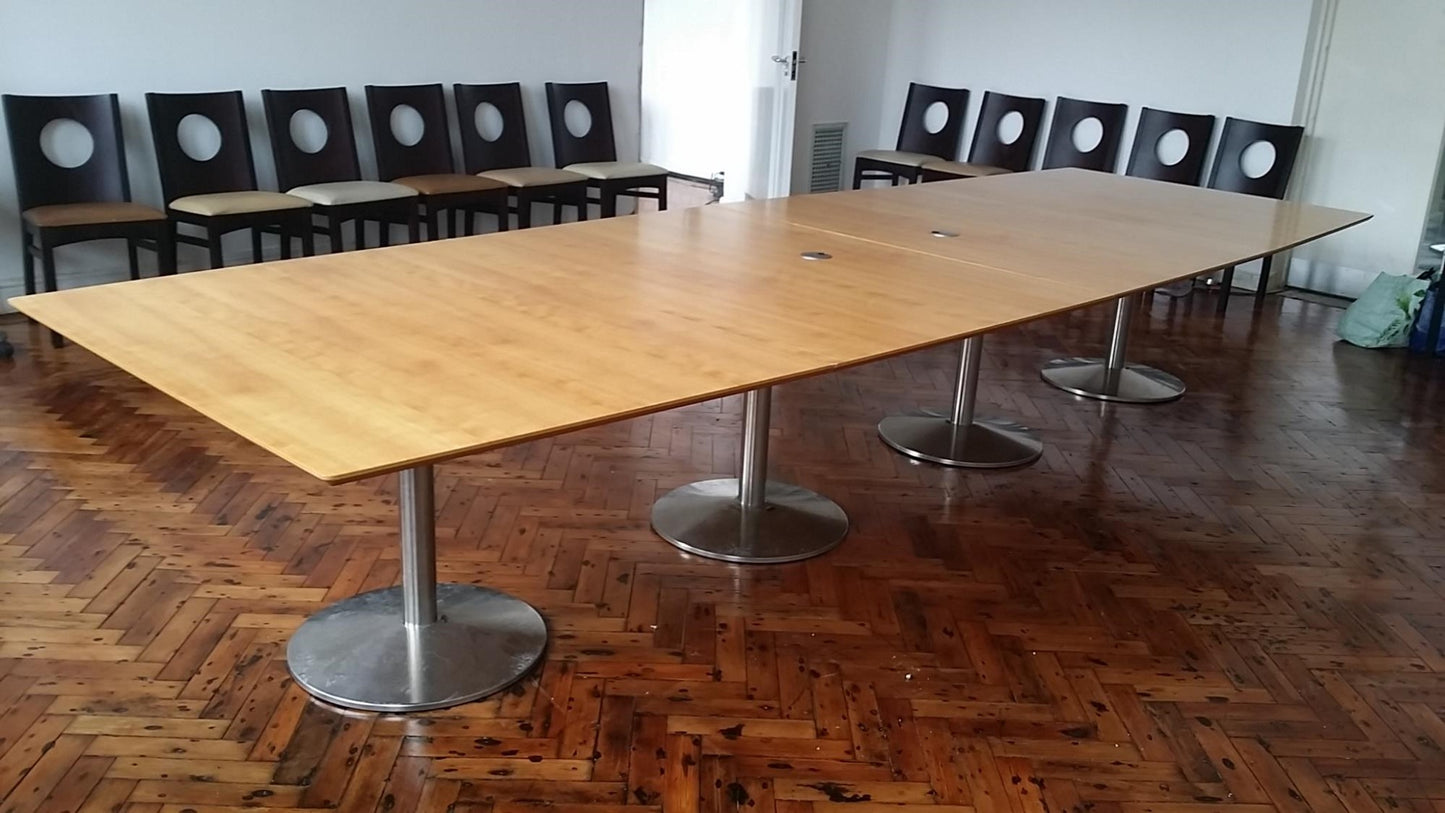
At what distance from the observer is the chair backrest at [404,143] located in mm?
5656

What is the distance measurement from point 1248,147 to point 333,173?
14.4ft

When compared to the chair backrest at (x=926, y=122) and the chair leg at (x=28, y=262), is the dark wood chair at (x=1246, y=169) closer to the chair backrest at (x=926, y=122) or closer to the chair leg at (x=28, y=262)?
the chair backrest at (x=926, y=122)

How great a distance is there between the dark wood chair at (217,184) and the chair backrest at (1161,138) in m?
4.14

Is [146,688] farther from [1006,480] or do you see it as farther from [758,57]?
[758,57]

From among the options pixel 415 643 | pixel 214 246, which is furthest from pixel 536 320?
pixel 214 246

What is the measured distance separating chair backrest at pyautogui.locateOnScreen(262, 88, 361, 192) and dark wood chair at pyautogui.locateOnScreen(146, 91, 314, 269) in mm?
120

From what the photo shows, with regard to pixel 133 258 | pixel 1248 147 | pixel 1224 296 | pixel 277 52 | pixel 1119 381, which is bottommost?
pixel 1119 381

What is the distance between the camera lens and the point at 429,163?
19.1 feet

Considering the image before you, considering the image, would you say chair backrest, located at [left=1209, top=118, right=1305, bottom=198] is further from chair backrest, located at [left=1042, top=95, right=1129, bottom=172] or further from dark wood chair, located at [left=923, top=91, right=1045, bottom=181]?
dark wood chair, located at [left=923, top=91, right=1045, bottom=181]

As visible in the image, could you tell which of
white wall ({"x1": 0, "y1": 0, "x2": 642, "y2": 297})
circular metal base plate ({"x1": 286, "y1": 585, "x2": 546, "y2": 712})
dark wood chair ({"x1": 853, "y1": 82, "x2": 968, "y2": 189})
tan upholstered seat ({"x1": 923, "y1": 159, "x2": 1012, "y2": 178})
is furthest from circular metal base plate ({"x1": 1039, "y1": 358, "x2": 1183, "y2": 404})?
white wall ({"x1": 0, "y1": 0, "x2": 642, "y2": 297})

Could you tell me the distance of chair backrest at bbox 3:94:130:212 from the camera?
4758 millimetres

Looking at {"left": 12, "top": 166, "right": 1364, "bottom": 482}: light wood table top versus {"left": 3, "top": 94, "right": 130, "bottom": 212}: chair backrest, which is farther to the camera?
{"left": 3, "top": 94, "right": 130, "bottom": 212}: chair backrest

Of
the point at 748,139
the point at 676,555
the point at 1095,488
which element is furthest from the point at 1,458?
the point at 748,139

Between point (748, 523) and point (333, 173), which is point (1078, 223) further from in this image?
point (333, 173)
